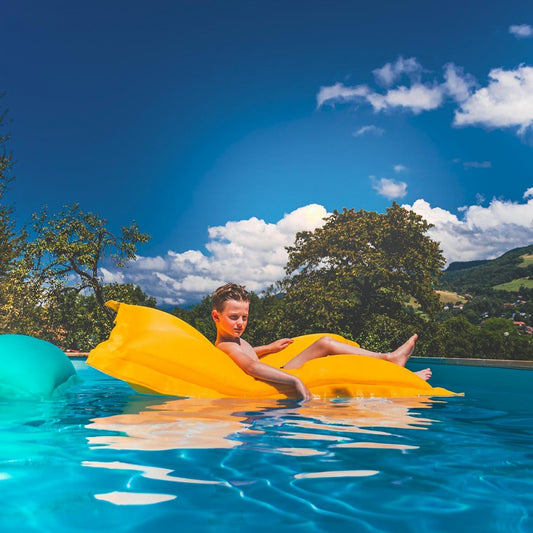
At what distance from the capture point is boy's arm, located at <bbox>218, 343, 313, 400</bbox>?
14.5 ft

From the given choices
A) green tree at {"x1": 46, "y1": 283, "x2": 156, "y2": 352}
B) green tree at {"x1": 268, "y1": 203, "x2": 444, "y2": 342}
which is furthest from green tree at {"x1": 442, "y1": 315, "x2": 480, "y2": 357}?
green tree at {"x1": 46, "y1": 283, "x2": 156, "y2": 352}

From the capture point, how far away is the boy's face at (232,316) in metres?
4.79

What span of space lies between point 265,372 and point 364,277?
12954 millimetres

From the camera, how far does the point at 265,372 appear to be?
4.46 m

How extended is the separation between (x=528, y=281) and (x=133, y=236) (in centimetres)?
4579

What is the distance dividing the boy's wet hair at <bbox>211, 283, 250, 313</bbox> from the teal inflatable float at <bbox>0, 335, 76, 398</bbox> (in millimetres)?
1541

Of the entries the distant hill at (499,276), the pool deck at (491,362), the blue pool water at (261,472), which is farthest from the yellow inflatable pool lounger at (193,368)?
the distant hill at (499,276)

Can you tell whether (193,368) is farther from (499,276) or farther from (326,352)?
(499,276)

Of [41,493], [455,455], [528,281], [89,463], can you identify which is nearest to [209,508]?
[41,493]

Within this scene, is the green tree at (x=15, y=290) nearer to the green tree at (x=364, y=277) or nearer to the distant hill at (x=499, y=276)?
the green tree at (x=364, y=277)

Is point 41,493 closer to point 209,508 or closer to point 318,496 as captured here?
point 209,508

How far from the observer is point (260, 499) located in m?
1.65

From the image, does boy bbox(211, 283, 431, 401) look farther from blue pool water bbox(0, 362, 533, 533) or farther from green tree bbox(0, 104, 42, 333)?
green tree bbox(0, 104, 42, 333)

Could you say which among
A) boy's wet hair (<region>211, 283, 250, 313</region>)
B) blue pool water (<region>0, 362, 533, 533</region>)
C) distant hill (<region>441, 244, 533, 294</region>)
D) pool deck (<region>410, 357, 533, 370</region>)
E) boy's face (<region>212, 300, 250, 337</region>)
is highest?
distant hill (<region>441, 244, 533, 294</region>)
